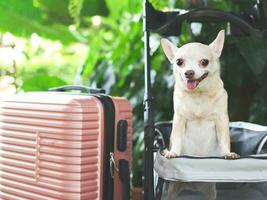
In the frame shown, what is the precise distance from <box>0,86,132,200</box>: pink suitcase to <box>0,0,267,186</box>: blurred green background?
45 centimetres

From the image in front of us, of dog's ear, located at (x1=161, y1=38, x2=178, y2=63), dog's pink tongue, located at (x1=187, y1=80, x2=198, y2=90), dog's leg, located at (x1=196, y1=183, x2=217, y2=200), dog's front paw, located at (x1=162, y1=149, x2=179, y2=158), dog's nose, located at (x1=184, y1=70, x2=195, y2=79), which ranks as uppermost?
dog's ear, located at (x1=161, y1=38, x2=178, y2=63)

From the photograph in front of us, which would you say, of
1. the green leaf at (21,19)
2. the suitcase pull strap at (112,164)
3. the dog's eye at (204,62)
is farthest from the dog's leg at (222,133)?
the green leaf at (21,19)

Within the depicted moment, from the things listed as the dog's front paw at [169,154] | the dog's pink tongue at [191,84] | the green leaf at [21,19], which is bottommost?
the dog's front paw at [169,154]

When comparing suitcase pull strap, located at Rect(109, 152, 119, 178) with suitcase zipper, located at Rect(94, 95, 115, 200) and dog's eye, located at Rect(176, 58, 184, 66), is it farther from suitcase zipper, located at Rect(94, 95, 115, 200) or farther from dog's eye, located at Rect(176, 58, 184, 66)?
dog's eye, located at Rect(176, 58, 184, 66)

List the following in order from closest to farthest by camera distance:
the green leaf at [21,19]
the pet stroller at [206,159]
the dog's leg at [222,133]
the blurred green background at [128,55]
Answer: the pet stroller at [206,159]
the dog's leg at [222,133]
the blurred green background at [128,55]
the green leaf at [21,19]

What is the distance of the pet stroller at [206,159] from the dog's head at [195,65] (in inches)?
4.0

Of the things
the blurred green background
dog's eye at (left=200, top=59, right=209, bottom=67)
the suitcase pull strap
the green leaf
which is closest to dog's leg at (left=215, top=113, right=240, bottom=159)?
dog's eye at (left=200, top=59, right=209, bottom=67)

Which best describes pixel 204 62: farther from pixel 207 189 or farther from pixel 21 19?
pixel 21 19

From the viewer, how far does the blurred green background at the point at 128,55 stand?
1.37m

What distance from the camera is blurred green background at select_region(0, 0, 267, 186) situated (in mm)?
1370

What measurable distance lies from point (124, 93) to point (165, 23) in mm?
641

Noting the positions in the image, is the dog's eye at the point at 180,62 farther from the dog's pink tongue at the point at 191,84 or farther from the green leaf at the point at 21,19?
the green leaf at the point at 21,19

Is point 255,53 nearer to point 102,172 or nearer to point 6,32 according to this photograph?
point 102,172

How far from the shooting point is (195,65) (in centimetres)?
88
